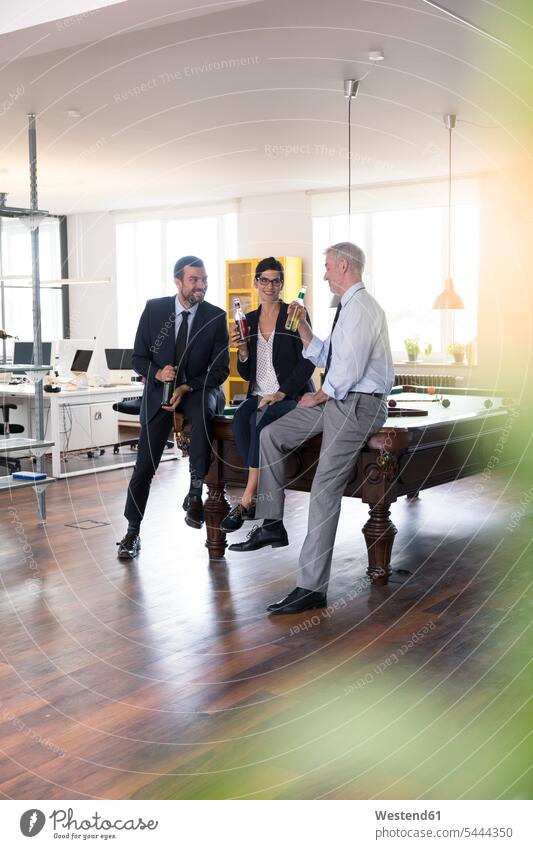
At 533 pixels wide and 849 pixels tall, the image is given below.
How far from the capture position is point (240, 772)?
2402 mm

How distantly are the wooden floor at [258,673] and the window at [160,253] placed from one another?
5.72 meters

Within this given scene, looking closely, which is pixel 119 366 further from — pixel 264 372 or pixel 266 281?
pixel 266 281

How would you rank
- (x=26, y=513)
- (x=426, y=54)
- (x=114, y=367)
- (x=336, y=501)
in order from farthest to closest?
(x=114, y=367) → (x=26, y=513) → (x=426, y=54) → (x=336, y=501)

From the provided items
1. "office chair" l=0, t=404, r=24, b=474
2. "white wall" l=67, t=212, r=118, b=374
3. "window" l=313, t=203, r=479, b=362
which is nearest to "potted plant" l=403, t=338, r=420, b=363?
"window" l=313, t=203, r=479, b=362

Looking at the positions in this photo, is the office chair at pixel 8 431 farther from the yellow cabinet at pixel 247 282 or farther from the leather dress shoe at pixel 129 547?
the leather dress shoe at pixel 129 547

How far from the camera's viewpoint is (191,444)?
14.9 ft

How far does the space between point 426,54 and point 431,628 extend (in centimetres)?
289

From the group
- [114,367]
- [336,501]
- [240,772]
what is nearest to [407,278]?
[114,367]

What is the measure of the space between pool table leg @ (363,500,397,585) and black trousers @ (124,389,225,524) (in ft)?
2.92

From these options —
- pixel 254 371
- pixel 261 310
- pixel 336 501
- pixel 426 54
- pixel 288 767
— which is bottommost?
pixel 288 767

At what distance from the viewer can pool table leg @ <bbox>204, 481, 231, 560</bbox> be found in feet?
15.2

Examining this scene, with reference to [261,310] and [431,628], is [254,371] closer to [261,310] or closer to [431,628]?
[261,310]

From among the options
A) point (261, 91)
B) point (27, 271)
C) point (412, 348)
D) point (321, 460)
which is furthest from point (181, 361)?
point (27, 271)

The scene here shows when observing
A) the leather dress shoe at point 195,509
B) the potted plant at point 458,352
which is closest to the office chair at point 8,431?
the leather dress shoe at point 195,509
